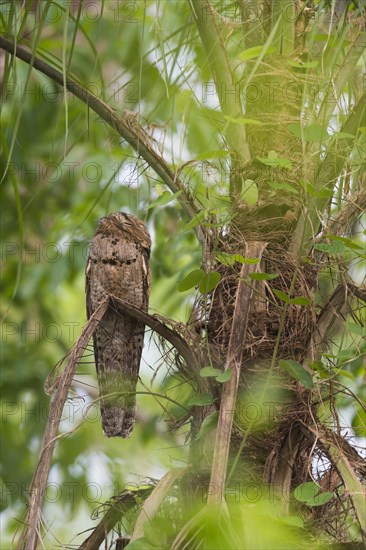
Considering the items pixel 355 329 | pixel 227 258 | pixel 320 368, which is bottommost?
pixel 320 368

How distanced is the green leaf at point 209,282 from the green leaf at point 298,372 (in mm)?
290

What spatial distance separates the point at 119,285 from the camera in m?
4.38

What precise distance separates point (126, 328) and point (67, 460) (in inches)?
72.2

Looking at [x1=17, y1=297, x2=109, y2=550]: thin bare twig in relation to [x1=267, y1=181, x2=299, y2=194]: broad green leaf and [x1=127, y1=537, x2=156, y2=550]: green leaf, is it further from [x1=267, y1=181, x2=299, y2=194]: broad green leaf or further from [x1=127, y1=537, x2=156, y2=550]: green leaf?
[x1=267, y1=181, x2=299, y2=194]: broad green leaf

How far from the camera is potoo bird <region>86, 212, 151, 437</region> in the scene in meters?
4.17

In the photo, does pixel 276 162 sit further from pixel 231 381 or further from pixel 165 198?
pixel 231 381

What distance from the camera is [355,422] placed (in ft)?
11.5

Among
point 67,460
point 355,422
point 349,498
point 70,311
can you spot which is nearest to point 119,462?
point 67,460

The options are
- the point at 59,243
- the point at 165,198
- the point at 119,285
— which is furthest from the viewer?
the point at 59,243

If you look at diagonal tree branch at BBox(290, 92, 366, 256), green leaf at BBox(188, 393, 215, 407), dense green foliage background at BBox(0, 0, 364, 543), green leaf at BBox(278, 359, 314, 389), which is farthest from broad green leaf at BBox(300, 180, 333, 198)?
dense green foliage background at BBox(0, 0, 364, 543)

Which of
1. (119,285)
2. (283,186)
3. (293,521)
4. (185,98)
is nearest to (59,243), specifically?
(119,285)

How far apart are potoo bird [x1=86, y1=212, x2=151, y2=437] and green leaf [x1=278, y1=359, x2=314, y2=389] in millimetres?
1806

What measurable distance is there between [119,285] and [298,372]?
6.92 ft

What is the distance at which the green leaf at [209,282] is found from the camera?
246 centimetres
